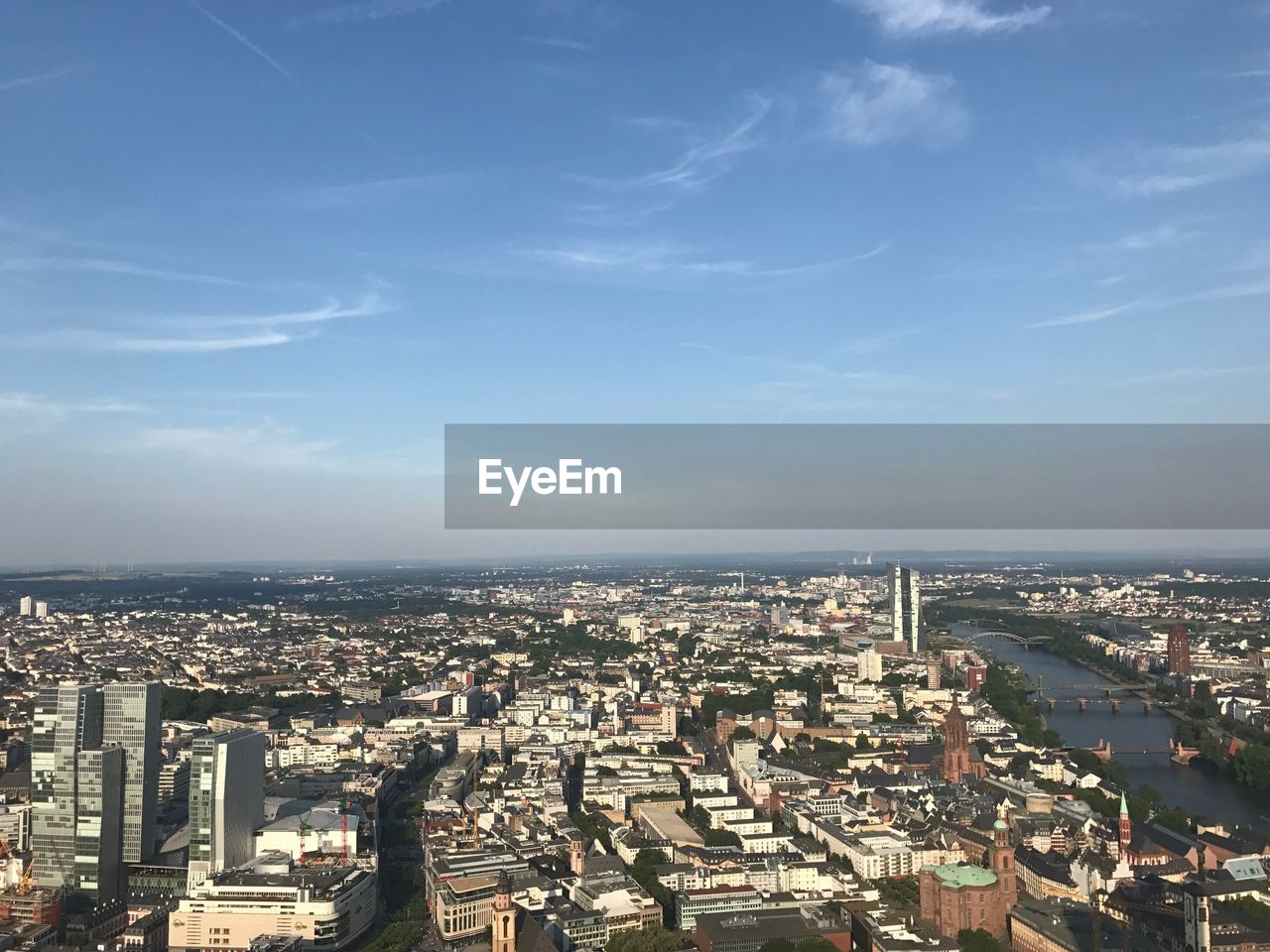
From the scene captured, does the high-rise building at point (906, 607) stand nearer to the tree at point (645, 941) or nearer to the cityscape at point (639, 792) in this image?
the cityscape at point (639, 792)

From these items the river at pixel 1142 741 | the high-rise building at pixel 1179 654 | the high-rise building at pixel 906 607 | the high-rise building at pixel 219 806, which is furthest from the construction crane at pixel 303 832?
the high-rise building at pixel 906 607

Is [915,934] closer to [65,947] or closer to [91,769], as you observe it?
[65,947]

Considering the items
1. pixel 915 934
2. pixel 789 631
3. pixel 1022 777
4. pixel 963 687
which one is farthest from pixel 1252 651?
pixel 915 934

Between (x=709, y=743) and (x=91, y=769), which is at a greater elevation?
(x=91, y=769)

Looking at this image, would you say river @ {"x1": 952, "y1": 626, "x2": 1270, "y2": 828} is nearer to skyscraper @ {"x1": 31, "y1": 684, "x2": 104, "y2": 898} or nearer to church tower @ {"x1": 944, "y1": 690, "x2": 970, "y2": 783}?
church tower @ {"x1": 944, "y1": 690, "x2": 970, "y2": 783}

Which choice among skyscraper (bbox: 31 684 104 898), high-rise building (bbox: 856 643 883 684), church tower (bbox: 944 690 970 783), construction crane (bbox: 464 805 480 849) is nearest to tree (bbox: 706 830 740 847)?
construction crane (bbox: 464 805 480 849)
